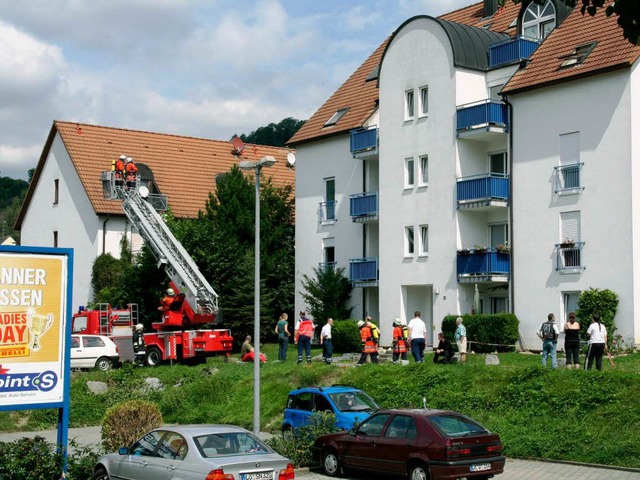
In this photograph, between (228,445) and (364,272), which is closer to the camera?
(228,445)

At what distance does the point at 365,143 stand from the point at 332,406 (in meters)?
21.5

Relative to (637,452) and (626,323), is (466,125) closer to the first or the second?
(626,323)

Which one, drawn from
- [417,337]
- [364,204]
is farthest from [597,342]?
[364,204]

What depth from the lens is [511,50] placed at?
37.0m

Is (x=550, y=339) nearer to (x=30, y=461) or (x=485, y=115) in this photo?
(x=485, y=115)

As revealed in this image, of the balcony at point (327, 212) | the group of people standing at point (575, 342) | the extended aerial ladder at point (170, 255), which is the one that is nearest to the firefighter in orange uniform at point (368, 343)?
the group of people standing at point (575, 342)

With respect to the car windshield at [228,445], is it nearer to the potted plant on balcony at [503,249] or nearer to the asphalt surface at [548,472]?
the asphalt surface at [548,472]

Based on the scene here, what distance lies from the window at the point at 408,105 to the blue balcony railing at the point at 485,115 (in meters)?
3.32

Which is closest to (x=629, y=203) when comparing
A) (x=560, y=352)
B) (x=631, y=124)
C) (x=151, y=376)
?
(x=631, y=124)

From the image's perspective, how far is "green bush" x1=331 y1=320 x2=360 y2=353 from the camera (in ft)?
128

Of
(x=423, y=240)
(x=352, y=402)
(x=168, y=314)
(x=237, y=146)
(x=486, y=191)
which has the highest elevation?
(x=237, y=146)

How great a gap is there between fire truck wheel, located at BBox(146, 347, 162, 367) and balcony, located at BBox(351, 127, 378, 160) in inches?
460

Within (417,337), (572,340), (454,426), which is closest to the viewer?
(454,426)

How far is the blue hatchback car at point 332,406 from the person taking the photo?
2169 centimetres
